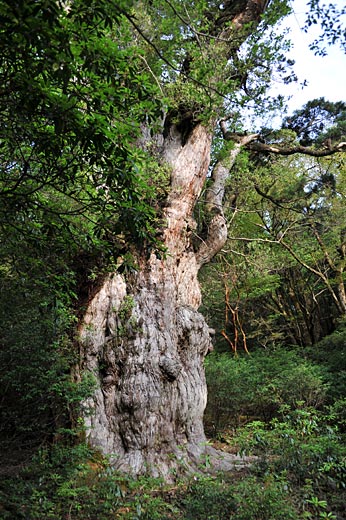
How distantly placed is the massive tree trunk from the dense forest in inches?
0.9

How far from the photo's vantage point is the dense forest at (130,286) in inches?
91.7

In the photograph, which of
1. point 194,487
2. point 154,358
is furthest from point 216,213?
point 194,487

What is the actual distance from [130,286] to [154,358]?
3.83 ft

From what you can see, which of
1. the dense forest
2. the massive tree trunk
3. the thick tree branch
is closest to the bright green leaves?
the dense forest

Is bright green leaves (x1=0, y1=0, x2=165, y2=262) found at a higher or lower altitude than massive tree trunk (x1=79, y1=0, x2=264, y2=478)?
higher

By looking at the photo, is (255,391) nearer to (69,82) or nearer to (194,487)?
(194,487)

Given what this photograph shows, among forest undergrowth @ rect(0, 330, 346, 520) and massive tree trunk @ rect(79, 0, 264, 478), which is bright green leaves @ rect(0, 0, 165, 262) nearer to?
massive tree trunk @ rect(79, 0, 264, 478)

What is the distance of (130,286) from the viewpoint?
5.99 metres

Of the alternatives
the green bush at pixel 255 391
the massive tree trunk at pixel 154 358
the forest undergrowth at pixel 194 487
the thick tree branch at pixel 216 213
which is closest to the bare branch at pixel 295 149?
the thick tree branch at pixel 216 213

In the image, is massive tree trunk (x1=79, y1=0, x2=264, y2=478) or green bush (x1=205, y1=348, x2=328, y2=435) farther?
green bush (x1=205, y1=348, x2=328, y2=435)

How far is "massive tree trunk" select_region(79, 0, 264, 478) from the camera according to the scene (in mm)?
5004

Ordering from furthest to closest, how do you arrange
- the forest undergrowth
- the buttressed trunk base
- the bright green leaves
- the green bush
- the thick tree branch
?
the green bush < the thick tree branch < the buttressed trunk base < the forest undergrowth < the bright green leaves

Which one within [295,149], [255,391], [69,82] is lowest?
[255,391]

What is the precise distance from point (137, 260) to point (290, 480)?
351cm
